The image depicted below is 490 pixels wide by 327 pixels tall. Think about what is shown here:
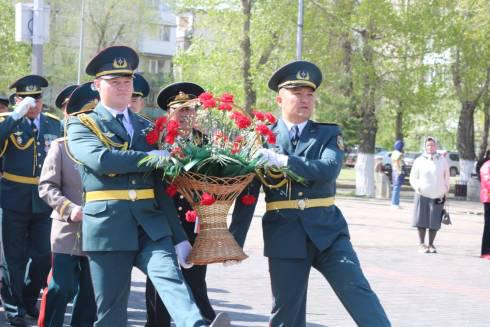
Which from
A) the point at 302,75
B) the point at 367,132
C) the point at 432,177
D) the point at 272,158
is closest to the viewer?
the point at 272,158

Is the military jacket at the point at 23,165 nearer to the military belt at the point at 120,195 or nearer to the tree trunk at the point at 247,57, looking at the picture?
the military belt at the point at 120,195

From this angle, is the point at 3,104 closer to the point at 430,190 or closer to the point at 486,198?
the point at 430,190

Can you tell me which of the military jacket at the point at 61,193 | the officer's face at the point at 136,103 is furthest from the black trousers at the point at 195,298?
Result: the officer's face at the point at 136,103

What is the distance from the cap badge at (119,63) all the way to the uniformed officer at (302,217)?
112 centimetres

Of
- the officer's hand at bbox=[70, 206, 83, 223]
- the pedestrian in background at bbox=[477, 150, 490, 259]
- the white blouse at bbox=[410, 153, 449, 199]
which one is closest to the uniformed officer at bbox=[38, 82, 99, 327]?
the officer's hand at bbox=[70, 206, 83, 223]

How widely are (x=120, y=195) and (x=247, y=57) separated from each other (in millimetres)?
29498

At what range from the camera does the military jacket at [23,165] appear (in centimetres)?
854

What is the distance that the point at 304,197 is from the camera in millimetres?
6352

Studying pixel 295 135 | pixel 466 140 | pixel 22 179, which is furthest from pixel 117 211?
pixel 466 140

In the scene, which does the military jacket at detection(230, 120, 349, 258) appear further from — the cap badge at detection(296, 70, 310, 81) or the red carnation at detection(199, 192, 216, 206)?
the red carnation at detection(199, 192, 216, 206)

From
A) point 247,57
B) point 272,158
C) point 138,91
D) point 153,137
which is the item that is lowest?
point 272,158

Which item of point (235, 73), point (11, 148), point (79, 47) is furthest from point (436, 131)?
point (11, 148)

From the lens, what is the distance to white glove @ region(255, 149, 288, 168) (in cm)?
589

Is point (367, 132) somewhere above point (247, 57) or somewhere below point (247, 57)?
below
